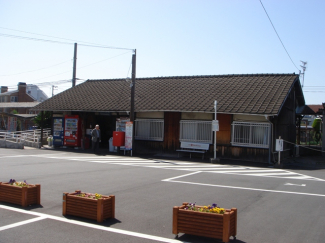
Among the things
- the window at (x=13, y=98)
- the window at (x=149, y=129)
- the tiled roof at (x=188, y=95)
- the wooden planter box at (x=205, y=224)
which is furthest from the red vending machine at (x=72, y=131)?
the window at (x=13, y=98)

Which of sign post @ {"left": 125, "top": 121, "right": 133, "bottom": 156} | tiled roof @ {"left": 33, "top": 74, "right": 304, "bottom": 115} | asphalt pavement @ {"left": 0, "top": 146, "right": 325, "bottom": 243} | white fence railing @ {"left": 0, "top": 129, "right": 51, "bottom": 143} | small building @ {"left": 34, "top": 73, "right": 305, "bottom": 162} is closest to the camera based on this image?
asphalt pavement @ {"left": 0, "top": 146, "right": 325, "bottom": 243}

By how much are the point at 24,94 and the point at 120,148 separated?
47.5m

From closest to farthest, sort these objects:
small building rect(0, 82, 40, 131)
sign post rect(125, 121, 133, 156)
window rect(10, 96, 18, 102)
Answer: sign post rect(125, 121, 133, 156), small building rect(0, 82, 40, 131), window rect(10, 96, 18, 102)

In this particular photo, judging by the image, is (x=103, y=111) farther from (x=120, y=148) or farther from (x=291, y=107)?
(x=291, y=107)

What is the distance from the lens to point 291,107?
23.9m

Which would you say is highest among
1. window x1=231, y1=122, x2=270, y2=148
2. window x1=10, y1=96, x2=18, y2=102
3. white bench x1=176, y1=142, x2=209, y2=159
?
window x1=10, y1=96, x2=18, y2=102

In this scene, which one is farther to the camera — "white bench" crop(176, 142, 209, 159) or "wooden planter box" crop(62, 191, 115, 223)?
"white bench" crop(176, 142, 209, 159)

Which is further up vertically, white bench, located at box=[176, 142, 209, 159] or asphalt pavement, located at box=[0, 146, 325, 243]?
white bench, located at box=[176, 142, 209, 159]

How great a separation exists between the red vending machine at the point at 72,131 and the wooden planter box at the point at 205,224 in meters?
19.5

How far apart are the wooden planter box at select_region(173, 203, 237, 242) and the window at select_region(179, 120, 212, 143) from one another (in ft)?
48.0

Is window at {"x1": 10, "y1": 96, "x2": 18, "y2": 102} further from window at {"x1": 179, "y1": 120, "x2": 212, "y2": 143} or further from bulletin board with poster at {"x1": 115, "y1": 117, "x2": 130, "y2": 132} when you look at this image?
window at {"x1": 179, "y1": 120, "x2": 212, "y2": 143}

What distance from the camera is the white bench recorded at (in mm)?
20625

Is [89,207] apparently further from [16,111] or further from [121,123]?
[16,111]

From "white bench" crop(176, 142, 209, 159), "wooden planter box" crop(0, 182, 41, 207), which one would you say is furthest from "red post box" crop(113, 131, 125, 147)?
"wooden planter box" crop(0, 182, 41, 207)
